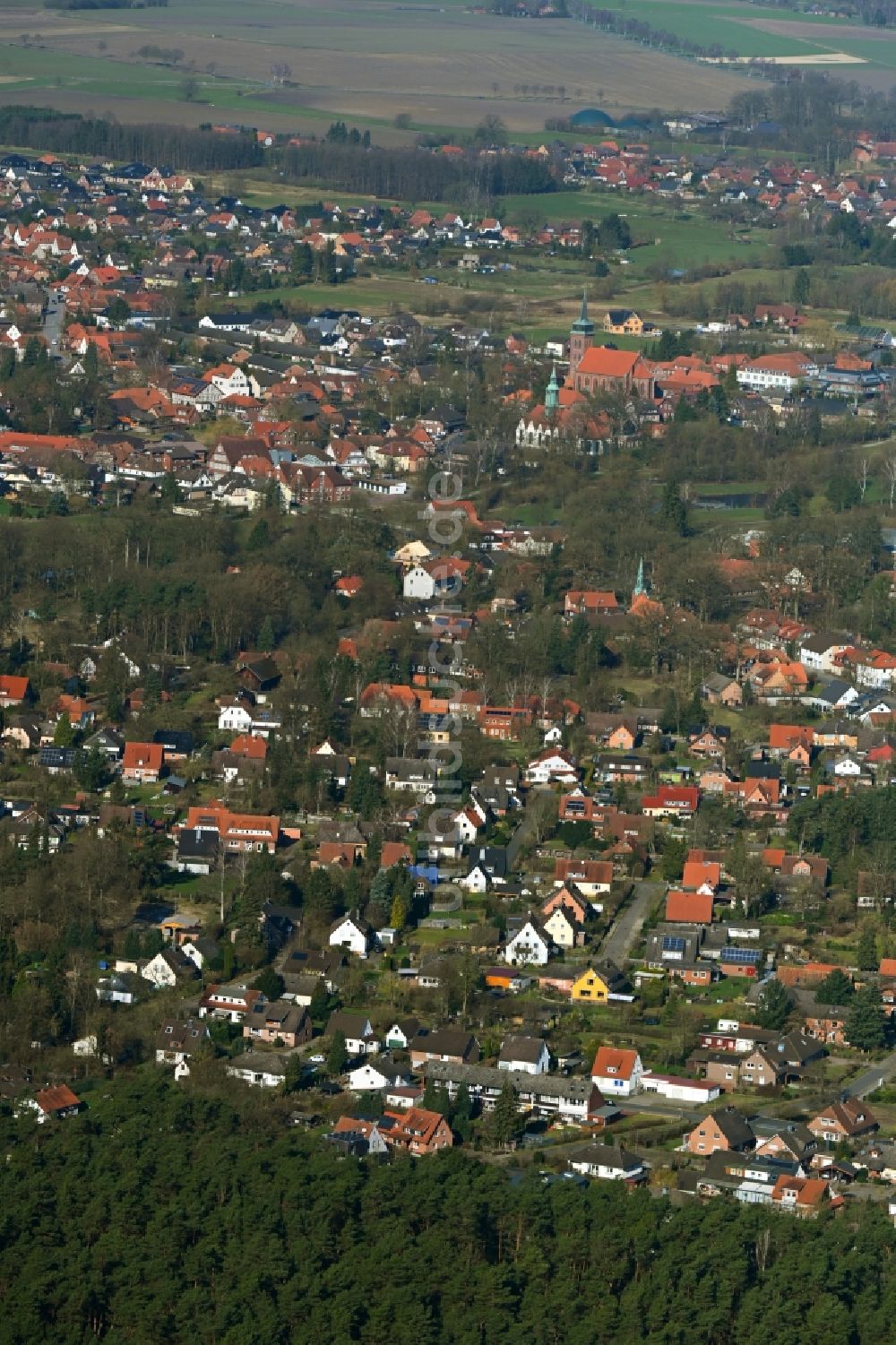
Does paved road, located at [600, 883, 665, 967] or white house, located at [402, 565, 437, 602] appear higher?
paved road, located at [600, 883, 665, 967]

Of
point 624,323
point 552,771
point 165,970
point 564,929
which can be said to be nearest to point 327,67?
point 624,323

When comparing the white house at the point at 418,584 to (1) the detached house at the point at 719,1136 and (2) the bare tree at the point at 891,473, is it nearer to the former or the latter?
(2) the bare tree at the point at 891,473

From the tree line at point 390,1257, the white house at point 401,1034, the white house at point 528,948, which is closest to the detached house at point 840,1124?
the tree line at point 390,1257

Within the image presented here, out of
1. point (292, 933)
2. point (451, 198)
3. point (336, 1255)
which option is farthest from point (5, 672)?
point (451, 198)

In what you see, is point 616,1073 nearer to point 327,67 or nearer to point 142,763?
point 142,763

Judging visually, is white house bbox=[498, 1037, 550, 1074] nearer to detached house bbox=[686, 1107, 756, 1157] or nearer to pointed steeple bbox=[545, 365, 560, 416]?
detached house bbox=[686, 1107, 756, 1157]

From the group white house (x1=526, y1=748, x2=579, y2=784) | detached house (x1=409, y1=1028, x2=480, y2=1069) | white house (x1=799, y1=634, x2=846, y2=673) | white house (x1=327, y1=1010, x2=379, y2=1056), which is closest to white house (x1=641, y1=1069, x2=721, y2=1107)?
detached house (x1=409, y1=1028, x2=480, y2=1069)

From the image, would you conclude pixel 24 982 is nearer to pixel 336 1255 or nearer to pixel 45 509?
pixel 336 1255
